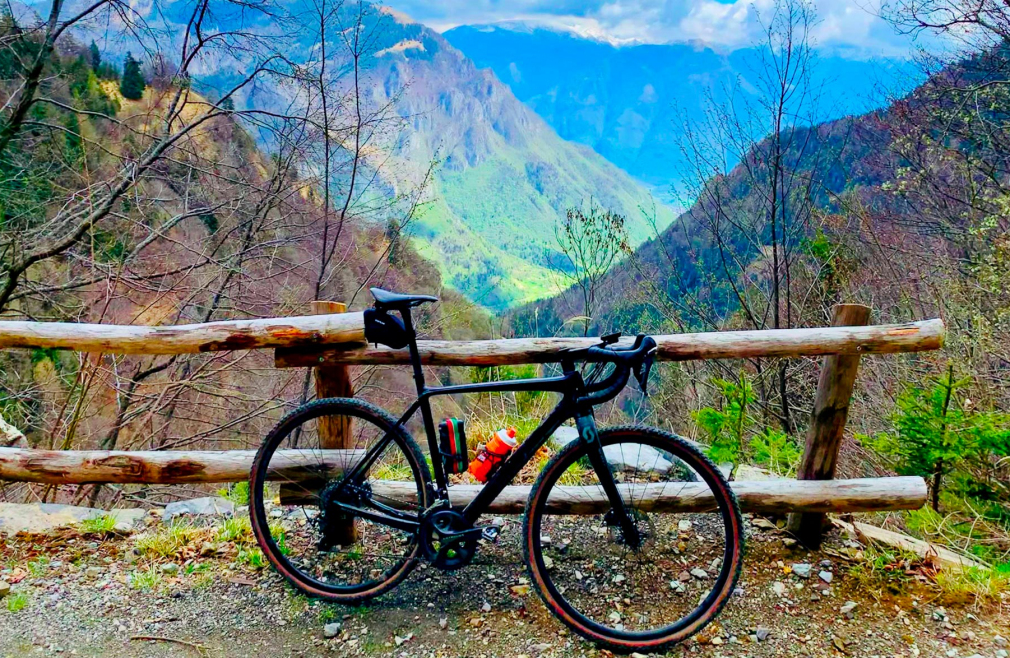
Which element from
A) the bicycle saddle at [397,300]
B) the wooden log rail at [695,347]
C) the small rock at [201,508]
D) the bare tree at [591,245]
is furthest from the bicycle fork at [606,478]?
the bare tree at [591,245]

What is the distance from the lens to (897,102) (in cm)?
979

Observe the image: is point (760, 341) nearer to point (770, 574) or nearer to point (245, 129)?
point (770, 574)

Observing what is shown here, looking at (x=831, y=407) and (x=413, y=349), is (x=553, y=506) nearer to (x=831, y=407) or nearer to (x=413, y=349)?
(x=413, y=349)

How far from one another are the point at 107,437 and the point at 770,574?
29.4 ft

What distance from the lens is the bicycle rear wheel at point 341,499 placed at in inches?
113

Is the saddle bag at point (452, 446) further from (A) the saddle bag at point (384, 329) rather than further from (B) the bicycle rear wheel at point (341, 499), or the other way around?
(A) the saddle bag at point (384, 329)

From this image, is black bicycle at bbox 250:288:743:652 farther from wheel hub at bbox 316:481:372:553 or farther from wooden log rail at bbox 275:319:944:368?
wooden log rail at bbox 275:319:944:368

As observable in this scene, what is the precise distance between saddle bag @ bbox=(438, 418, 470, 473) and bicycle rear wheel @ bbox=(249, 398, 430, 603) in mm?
117

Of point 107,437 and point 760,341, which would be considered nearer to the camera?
point 760,341

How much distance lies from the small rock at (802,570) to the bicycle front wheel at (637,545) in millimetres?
377

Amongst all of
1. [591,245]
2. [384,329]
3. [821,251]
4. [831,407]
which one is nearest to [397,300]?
[384,329]

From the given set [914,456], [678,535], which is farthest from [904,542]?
[678,535]

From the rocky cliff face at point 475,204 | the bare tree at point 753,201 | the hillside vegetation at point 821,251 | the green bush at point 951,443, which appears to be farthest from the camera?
the rocky cliff face at point 475,204

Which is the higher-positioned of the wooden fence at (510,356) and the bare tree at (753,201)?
the bare tree at (753,201)
